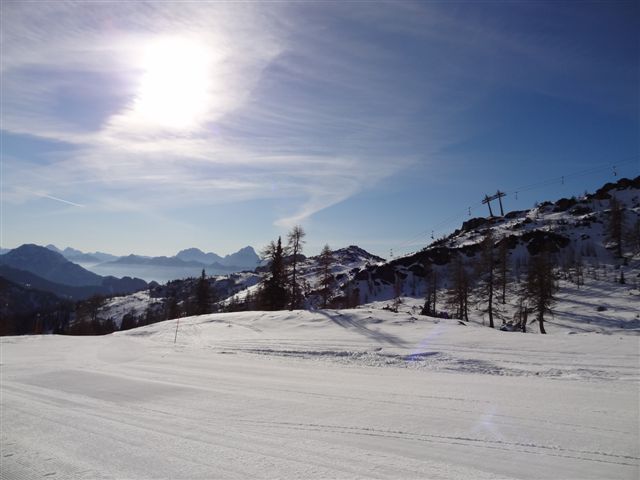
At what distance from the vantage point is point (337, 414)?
21.4 feet

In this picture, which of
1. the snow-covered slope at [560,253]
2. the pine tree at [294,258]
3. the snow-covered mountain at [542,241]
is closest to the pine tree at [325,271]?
the pine tree at [294,258]

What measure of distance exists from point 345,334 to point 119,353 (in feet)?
33.9

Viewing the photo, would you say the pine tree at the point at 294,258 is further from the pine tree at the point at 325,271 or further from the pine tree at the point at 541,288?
the pine tree at the point at 541,288

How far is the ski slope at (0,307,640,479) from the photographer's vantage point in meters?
4.62

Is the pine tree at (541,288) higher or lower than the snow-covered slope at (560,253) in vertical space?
lower

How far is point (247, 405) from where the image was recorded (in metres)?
7.22

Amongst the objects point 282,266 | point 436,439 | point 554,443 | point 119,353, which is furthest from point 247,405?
point 282,266

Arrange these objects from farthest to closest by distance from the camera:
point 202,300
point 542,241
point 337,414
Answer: point 542,241 → point 202,300 → point 337,414

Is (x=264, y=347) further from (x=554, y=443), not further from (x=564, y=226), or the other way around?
(x=564, y=226)

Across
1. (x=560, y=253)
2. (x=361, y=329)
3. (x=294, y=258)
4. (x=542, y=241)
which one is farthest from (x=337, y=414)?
(x=542, y=241)

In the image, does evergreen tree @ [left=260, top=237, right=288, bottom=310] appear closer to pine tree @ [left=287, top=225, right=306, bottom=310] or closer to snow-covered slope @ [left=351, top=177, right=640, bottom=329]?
pine tree @ [left=287, top=225, right=306, bottom=310]

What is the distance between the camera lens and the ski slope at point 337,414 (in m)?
4.62

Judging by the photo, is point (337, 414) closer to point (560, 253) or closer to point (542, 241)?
point (560, 253)

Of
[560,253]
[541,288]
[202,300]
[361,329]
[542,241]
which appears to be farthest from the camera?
[542,241]
